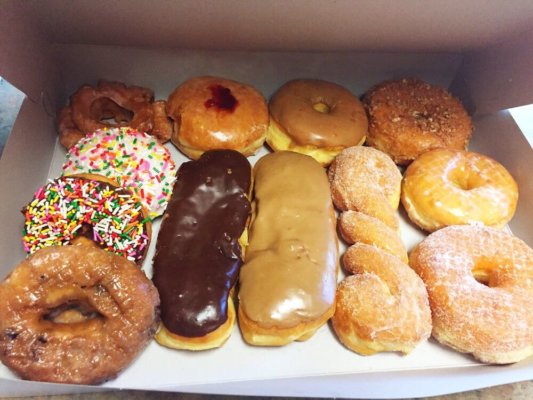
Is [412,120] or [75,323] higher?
[412,120]

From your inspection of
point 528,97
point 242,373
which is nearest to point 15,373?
point 242,373

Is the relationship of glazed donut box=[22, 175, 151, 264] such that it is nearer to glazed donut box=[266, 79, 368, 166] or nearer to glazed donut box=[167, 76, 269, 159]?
glazed donut box=[167, 76, 269, 159]

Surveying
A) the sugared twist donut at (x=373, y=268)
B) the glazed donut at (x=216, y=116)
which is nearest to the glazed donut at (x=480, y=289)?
the sugared twist donut at (x=373, y=268)

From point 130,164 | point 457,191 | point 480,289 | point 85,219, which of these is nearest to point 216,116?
point 130,164

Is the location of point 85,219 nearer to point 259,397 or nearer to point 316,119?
point 259,397

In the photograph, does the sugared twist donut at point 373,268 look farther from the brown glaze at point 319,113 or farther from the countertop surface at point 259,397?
the countertop surface at point 259,397
